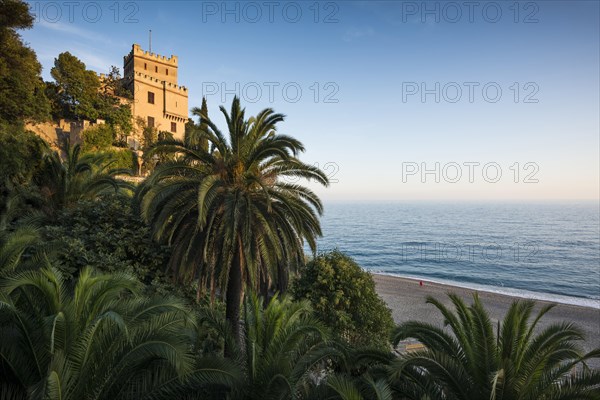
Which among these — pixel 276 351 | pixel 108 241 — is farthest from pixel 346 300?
pixel 108 241

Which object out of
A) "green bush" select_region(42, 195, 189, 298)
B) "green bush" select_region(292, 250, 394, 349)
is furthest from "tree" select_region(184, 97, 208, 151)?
"green bush" select_region(292, 250, 394, 349)

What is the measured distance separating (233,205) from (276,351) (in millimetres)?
4186

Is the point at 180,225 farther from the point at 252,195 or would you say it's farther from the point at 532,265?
the point at 532,265

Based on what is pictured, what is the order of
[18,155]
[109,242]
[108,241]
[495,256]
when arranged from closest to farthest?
1. [108,241]
2. [109,242]
3. [18,155]
4. [495,256]

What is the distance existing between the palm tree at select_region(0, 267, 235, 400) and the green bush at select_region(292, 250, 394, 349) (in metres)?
6.71

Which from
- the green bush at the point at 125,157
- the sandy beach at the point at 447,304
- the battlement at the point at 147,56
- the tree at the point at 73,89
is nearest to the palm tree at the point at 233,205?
the sandy beach at the point at 447,304

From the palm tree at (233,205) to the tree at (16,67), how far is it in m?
15.9

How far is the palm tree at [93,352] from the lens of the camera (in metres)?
4.26

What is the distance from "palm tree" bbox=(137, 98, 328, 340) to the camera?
918cm

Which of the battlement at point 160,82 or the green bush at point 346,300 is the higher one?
the battlement at point 160,82

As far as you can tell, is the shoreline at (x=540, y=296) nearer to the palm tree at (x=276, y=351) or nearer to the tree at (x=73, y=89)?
the palm tree at (x=276, y=351)

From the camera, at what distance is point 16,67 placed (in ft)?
64.3

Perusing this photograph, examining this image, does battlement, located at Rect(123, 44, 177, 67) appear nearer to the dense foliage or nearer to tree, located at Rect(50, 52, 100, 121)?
tree, located at Rect(50, 52, 100, 121)

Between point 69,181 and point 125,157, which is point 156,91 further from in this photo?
point 69,181
